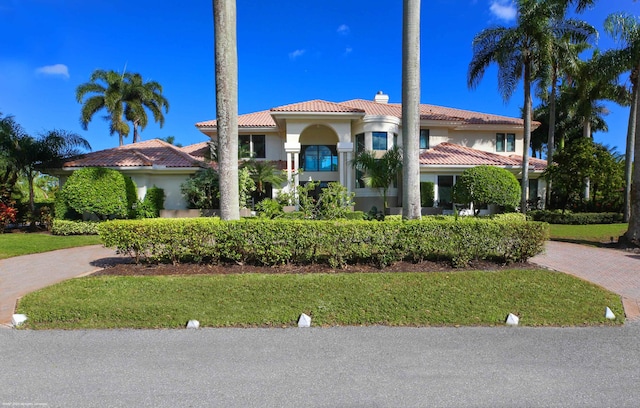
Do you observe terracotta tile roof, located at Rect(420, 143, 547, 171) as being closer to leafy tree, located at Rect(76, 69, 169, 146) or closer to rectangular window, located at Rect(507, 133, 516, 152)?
rectangular window, located at Rect(507, 133, 516, 152)

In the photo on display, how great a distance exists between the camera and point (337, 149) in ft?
67.5

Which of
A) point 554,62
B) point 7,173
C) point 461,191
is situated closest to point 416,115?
point 461,191

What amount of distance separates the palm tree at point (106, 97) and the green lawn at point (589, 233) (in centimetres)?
3371

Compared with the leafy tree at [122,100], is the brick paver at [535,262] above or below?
below

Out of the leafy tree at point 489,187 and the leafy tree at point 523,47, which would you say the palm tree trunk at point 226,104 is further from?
the leafy tree at point 523,47

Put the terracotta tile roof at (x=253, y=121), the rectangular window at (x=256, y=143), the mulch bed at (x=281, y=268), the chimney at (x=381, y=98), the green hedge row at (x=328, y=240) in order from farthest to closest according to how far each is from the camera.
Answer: the chimney at (x=381, y=98) < the rectangular window at (x=256, y=143) < the terracotta tile roof at (x=253, y=121) < the green hedge row at (x=328, y=240) < the mulch bed at (x=281, y=268)

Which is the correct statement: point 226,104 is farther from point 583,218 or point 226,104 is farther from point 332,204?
point 583,218

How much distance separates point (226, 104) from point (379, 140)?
45.0 feet

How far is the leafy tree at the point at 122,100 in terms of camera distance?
2898 cm

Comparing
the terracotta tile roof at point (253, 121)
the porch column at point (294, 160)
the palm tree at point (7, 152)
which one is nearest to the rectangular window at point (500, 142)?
the porch column at point (294, 160)

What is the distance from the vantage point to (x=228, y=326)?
4.78m

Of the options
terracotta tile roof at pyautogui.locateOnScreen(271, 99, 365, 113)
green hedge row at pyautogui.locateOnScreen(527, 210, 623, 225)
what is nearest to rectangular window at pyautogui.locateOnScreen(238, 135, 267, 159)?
terracotta tile roof at pyautogui.locateOnScreen(271, 99, 365, 113)

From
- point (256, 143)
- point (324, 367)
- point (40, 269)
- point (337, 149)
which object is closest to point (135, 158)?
point (256, 143)

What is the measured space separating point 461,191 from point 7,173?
23868mm
